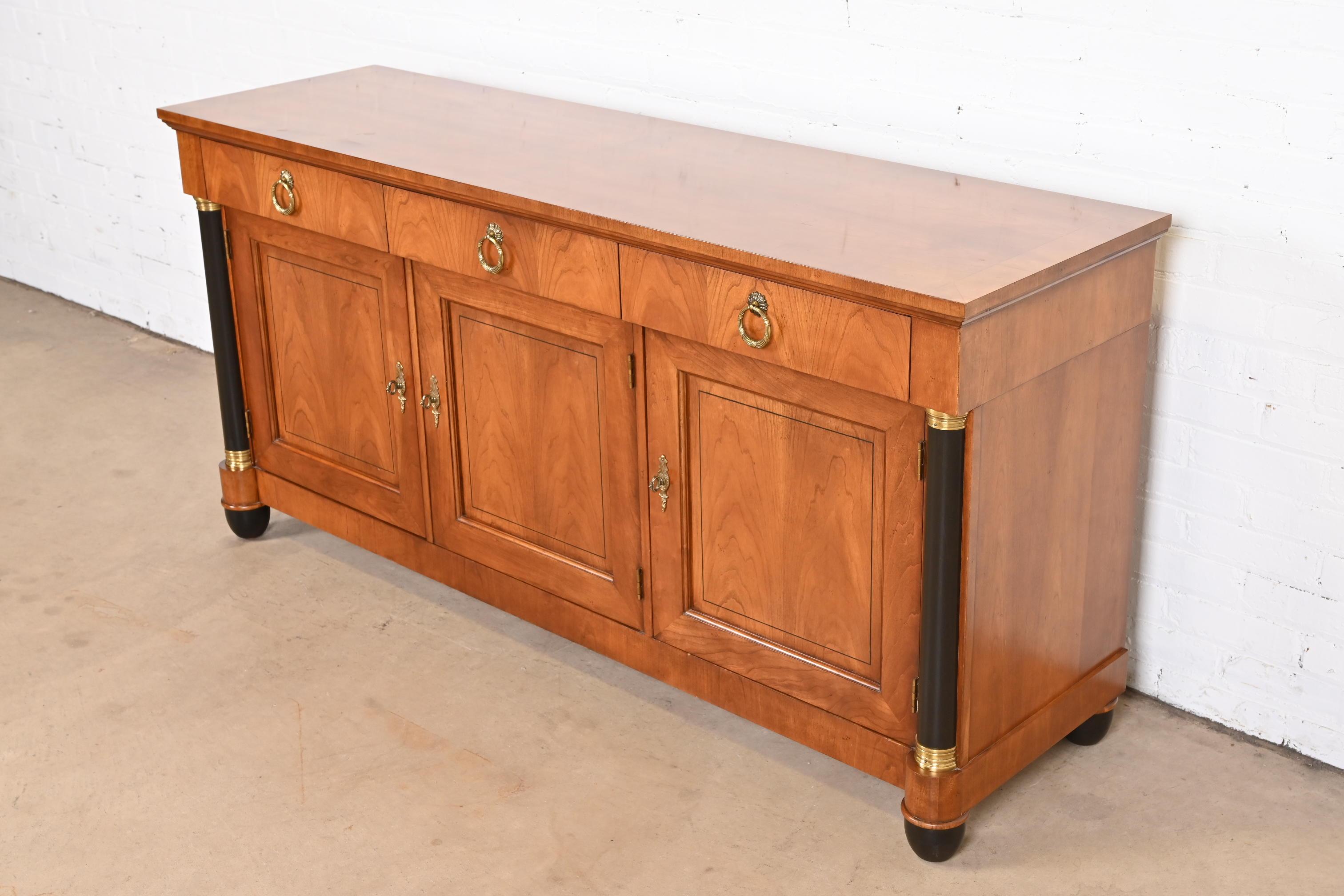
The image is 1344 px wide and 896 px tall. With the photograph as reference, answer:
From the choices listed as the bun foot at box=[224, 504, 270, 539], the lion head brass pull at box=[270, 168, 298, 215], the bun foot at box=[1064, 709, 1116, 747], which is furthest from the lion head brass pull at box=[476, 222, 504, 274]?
the bun foot at box=[1064, 709, 1116, 747]

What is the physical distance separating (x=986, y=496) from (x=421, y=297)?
4.03 ft

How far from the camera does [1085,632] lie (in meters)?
2.57

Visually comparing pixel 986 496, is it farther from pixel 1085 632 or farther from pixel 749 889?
pixel 749 889

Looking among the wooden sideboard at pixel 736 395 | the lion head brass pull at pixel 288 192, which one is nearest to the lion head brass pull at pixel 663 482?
the wooden sideboard at pixel 736 395

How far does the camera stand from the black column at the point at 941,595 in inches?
84.7

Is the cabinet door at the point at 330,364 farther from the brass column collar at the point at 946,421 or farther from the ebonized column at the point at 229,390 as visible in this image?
the brass column collar at the point at 946,421

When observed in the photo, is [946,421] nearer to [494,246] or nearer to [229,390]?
[494,246]

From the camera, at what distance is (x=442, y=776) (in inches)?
104

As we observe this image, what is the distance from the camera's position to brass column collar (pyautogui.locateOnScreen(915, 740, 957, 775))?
233 cm

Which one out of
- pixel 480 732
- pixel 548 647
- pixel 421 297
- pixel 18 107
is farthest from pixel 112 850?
pixel 18 107

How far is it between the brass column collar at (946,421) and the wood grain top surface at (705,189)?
16cm

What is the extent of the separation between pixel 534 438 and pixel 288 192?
75 cm

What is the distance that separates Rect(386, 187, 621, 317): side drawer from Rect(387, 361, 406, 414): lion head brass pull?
26cm

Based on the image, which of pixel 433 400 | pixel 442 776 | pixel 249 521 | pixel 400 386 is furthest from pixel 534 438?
pixel 249 521
